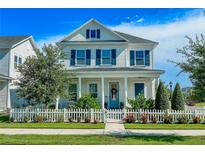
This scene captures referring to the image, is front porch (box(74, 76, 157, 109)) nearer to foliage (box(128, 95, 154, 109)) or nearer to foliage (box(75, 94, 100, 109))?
foliage (box(128, 95, 154, 109))

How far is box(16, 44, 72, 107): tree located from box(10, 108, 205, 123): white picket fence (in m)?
1.06

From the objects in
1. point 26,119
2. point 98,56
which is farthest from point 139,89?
point 26,119

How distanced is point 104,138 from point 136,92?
13.5 metres

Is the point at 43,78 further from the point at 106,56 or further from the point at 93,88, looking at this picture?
the point at 106,56

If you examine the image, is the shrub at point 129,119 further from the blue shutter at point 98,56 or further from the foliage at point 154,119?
the blue shutter at point 98,56

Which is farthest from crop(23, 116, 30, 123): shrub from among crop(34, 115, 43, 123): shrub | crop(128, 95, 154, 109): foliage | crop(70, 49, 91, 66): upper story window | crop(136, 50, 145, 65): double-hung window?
→ crop(136, 50, 145, 65): double-hung window

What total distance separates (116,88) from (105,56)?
3094mm

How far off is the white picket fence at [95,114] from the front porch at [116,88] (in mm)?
6266

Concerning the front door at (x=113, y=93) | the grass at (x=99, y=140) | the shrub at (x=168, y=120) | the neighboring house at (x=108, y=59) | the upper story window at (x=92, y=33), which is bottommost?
the grass at (x=99, y=140)

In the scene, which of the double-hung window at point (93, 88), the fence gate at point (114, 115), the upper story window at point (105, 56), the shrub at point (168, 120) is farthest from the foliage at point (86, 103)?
the upper story window at point (105, 56)

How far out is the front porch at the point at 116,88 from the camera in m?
23.7

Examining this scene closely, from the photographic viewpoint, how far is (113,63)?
2398cm
